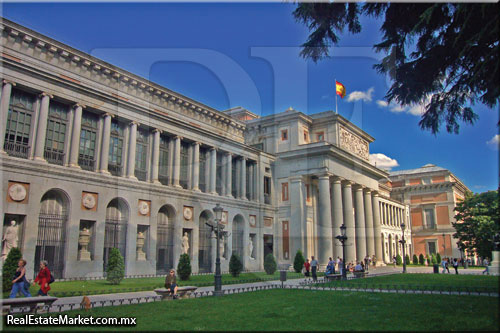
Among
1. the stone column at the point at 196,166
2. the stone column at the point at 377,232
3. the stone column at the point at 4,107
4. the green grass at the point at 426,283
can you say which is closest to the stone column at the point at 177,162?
the stone column at the point at 196,166

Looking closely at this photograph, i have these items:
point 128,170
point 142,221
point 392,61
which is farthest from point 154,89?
point 392,61

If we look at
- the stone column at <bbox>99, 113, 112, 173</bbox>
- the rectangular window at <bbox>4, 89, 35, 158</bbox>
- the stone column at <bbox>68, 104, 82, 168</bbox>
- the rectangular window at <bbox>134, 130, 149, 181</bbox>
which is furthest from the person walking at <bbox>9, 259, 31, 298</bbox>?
the rectangular window at <bbox>134, 130, 149, 181</bbox>

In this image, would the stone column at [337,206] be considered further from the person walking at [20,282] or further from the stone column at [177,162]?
the person walking at [20,282]

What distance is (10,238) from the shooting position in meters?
20.2

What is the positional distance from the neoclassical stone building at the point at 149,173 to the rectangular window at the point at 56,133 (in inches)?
2.7

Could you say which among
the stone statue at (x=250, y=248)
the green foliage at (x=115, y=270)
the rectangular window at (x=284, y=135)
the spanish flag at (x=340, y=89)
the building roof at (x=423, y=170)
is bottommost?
the green foliage at (x=115, y=270)

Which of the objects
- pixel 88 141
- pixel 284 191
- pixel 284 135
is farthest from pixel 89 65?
pixel 284 191

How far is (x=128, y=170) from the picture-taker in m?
27.7

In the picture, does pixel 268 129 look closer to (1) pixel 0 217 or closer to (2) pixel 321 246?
(2) pixel 321 246

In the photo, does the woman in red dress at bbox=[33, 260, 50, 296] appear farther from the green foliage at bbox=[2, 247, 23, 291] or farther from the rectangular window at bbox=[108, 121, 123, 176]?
the rectangular window at bbox=[108, 121, 123, 176]

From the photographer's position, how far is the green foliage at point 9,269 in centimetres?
1564

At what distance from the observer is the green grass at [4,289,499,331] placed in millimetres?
8992

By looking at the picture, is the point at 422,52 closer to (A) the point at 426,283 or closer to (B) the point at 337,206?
(A) the point at 426,283

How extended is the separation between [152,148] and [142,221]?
19.3ft
